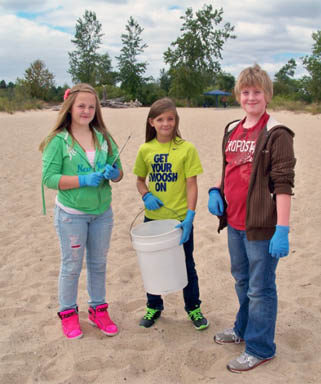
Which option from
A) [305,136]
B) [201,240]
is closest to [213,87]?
[305,136]

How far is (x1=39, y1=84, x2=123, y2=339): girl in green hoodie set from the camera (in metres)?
2.46

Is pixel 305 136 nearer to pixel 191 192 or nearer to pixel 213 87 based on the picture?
pixel 191 192

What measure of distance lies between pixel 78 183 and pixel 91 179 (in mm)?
102

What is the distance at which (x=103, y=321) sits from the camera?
9.09ft

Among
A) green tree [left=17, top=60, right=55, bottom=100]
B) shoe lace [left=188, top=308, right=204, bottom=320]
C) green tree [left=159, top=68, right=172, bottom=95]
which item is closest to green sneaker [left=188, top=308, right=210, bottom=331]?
shoe lace [left=188, top=308, right=204, bottom=320]

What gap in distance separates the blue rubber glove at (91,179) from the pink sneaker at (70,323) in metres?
0.93

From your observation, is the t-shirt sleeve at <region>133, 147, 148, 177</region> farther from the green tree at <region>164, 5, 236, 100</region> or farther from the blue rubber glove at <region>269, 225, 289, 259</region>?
the green tree at <region>164, 5, 236, 100</region>

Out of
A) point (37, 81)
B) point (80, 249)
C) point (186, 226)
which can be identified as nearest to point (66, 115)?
point (80, 249)

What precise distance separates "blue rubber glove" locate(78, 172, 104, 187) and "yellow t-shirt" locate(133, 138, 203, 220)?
0.41 metres

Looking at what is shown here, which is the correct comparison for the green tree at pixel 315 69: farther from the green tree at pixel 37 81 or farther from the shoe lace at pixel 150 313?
the shoe lace at pixel 150 313

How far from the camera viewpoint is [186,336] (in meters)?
2.70

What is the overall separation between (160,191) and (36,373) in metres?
1.36

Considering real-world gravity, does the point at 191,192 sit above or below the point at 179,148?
below

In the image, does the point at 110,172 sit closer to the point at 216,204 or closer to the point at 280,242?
the point at 216,204
